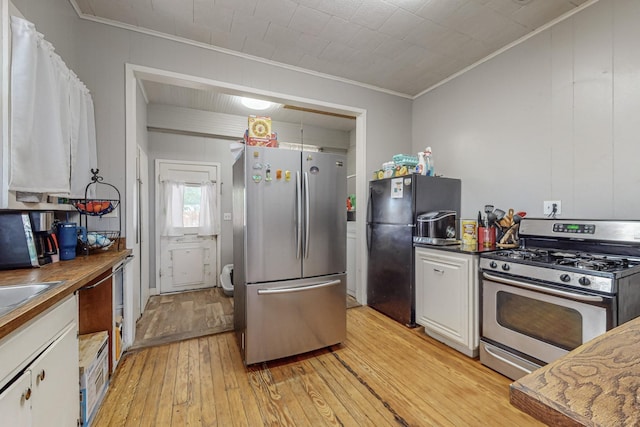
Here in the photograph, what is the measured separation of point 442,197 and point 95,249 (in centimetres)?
312

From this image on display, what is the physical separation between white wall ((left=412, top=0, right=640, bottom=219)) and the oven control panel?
0.19 m

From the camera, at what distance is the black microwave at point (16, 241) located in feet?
4.33

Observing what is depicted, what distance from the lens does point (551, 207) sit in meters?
2.26

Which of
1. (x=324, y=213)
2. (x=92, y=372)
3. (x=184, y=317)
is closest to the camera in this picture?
(x=92, y=372)

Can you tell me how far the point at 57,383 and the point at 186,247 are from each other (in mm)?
3180

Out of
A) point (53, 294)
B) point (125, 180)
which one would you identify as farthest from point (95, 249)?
point (53, 294)

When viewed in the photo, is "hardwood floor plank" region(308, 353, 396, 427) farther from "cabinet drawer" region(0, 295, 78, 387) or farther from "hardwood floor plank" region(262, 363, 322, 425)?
"cabinet drawer" region(0, 295, 78, 387)

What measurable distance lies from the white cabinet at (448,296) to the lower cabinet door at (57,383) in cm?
245

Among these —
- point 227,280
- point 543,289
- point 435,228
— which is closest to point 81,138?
point 227,280

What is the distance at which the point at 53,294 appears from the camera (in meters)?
0.96

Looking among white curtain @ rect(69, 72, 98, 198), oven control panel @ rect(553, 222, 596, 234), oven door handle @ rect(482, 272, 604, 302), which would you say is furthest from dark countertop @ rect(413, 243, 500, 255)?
white curtain @ rect(69, 72, 98, 198)

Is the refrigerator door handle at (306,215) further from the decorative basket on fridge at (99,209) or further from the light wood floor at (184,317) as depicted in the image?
the decorative basket on fridge at (99,209)

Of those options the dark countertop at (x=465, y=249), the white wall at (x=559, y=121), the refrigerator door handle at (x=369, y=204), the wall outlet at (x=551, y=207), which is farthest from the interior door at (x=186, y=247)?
the wall outlet at (x=551, y=207)

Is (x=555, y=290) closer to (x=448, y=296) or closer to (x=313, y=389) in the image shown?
(x=448, y=296)
